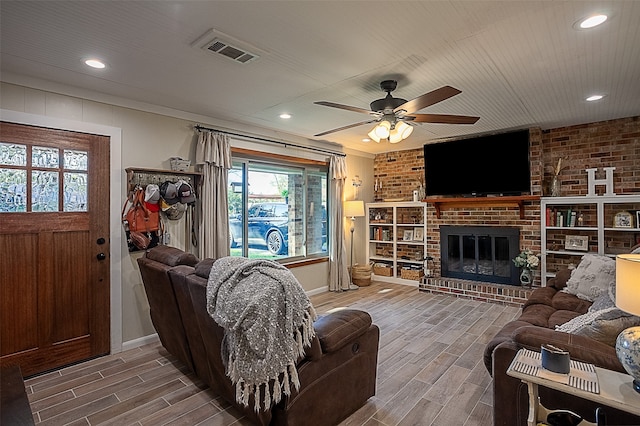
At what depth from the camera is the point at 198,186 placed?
383 cm

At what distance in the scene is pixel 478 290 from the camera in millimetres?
5035

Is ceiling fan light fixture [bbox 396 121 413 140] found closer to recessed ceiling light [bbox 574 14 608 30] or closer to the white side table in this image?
recessed ceiling light [bbox 574 14 608 30]

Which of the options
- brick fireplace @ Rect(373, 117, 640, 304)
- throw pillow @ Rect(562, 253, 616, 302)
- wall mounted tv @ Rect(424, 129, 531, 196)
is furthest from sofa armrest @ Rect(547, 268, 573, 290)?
wall mounted tv @ Rect(424, 129, 531, 196)

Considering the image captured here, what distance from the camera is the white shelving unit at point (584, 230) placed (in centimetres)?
422

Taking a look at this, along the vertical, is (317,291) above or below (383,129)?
below

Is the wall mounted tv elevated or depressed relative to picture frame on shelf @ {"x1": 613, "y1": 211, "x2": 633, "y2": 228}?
elevated

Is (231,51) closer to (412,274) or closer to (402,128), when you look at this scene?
(402,128)

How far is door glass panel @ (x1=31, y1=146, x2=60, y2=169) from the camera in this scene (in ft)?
9.26

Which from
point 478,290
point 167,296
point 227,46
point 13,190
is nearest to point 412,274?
point 478,290

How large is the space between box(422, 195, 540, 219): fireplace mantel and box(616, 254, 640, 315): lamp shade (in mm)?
3538

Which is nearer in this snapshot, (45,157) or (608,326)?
(608,326)

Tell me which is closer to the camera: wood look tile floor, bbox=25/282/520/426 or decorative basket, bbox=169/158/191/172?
wood look tile floor, bbox=25/282/520/426

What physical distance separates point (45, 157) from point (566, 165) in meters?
6.30

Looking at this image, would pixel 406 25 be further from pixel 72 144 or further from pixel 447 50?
pixel 72 144
